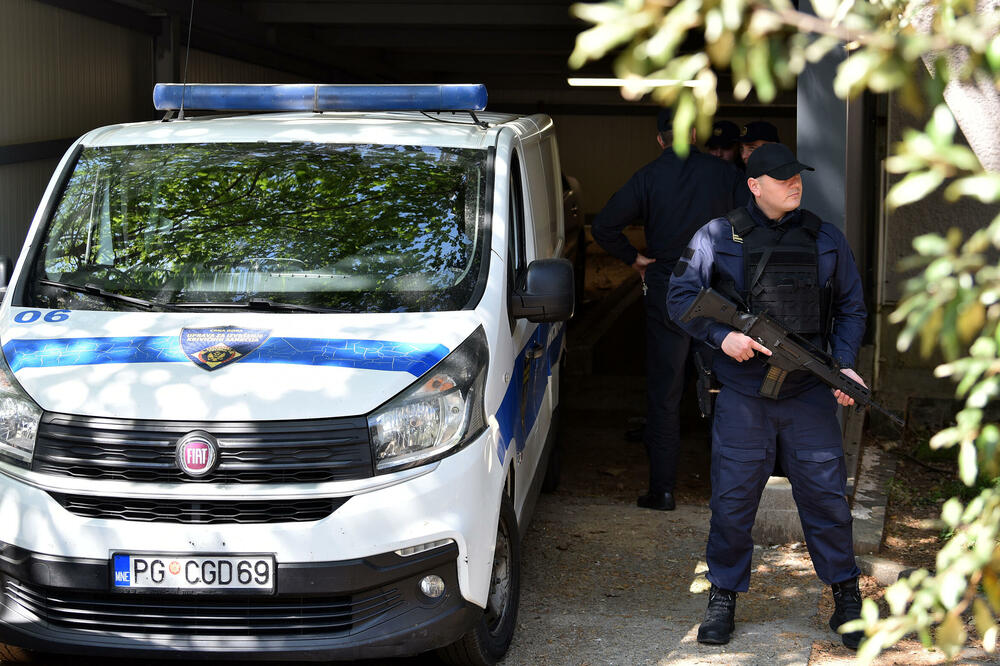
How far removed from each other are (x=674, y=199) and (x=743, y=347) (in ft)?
6.48

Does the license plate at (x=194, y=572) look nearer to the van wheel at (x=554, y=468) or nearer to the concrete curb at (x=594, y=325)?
the van wheel at (x=554, y=468)

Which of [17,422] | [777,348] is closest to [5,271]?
[17,422]

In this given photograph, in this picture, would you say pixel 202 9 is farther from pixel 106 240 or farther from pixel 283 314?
pixel 283 314

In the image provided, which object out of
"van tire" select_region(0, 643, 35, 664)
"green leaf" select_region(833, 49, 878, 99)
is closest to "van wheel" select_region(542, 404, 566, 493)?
"van tire" select_region(0, 643, 35, 664)

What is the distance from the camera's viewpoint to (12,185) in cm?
758

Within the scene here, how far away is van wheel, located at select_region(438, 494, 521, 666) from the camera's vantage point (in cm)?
397

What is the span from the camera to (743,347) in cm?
412

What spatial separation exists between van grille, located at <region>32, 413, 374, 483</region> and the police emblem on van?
220mm

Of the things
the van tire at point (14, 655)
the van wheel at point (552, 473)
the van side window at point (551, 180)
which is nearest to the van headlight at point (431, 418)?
the van tire at point (14, 655)

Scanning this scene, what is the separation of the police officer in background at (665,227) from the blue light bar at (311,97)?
1.63 meters

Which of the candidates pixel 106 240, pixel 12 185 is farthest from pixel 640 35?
pixel 12 185

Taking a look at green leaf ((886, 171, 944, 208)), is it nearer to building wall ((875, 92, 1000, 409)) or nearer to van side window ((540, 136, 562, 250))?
van side window ((540, 136, 562, 250))

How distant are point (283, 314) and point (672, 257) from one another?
2.66 metres

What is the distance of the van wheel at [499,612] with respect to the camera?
13.0 feet
